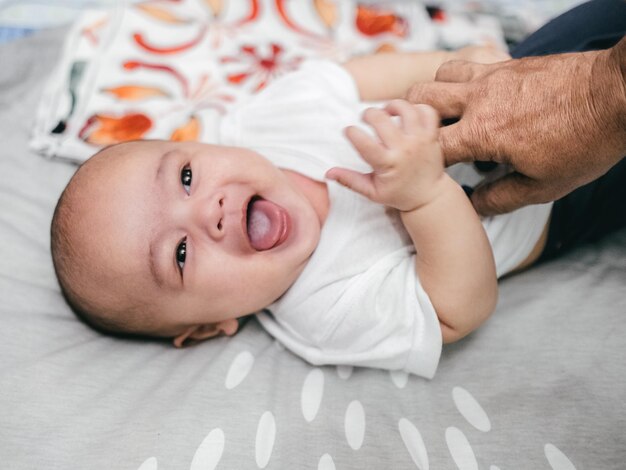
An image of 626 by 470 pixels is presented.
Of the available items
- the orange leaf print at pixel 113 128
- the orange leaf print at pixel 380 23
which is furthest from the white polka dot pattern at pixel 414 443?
the orange leaf print at pixel 380 23

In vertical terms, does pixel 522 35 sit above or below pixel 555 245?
above

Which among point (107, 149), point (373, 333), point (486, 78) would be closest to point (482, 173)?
point (486, 78)

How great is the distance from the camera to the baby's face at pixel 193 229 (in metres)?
0.88

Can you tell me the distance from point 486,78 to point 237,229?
1.46 feet

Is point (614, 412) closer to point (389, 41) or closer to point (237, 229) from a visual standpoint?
point (237, 229)

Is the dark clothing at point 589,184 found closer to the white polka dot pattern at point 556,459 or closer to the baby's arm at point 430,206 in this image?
the baby's arm at point 430,206

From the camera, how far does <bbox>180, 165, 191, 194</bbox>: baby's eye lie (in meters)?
0.92

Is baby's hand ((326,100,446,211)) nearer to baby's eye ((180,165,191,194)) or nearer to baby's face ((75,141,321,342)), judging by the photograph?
baby's face ((75,141,321,342))

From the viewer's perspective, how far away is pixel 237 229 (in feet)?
2.93

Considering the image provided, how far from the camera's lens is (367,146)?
2.44 ft

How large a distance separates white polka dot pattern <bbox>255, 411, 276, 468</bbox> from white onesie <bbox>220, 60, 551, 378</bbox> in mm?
155

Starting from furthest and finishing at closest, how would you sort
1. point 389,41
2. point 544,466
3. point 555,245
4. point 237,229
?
1. point 389,41
2. point 555,245
3. point 237,229
4. point 544,466

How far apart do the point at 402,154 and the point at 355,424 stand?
0.42 m

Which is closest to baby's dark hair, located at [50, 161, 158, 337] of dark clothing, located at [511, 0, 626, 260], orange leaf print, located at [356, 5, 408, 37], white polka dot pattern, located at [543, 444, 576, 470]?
white polka dot pattern, located at [543, 444, 576, 470]
